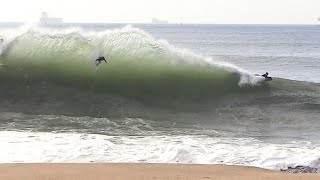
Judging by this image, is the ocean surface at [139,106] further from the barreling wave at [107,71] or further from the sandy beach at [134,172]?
the sandy beach at [134,172]

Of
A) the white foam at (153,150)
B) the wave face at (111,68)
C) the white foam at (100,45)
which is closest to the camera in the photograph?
the white foam at (153,150)

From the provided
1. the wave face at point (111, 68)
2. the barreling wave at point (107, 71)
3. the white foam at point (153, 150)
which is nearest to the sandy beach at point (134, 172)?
the white foam at point (153, 150)

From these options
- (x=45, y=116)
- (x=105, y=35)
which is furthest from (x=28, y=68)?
(x=45, y=116)

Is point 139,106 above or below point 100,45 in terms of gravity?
below

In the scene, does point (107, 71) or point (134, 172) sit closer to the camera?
point (134, 172)

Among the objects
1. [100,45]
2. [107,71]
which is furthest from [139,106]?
[100,45]

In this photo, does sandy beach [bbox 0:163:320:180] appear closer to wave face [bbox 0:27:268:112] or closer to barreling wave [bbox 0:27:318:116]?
barreling wave [bbox 0:27:318:116]

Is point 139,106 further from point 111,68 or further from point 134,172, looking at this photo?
point 134,172
